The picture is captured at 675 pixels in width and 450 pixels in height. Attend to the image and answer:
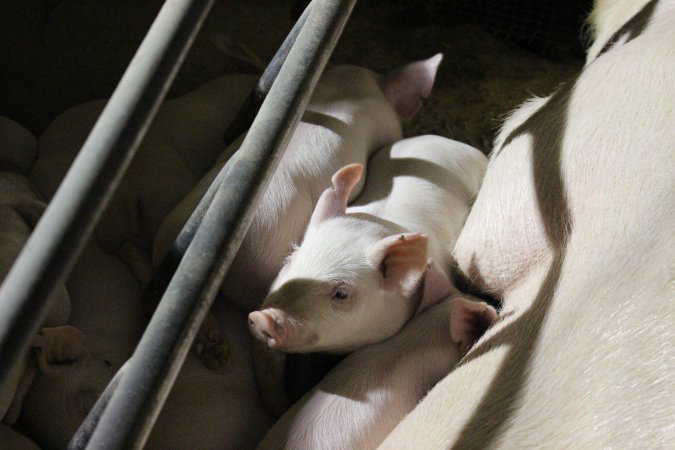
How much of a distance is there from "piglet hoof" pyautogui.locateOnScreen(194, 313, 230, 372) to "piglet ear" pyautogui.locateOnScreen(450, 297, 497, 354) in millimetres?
376

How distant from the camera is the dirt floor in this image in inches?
79.5

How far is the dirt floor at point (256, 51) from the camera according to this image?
2.02 m

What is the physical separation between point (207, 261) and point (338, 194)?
22.4 inches

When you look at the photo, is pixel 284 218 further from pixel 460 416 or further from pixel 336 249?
pixel 460 416

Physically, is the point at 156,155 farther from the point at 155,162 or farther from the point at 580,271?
the point at 580,271

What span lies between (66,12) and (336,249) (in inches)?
49.9

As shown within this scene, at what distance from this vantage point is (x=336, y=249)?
4.16 ft

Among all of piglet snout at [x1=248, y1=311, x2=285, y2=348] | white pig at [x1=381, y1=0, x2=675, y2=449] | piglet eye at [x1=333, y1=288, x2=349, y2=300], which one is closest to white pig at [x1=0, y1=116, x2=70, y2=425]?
piglet snout at [x1=248, y1=311, x2=285, y2=348]

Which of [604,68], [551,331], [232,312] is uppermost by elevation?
[604,68]

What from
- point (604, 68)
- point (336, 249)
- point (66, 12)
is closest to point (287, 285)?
point (336, 249)

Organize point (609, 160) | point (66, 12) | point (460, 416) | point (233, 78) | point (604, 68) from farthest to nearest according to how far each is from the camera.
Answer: point (66, 12), point (233, 78), point (604, 68), point (609, 160), point (460, 416)

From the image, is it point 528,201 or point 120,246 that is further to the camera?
point 120,246

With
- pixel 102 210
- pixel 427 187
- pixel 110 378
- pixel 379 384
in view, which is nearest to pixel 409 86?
pixel 427 187

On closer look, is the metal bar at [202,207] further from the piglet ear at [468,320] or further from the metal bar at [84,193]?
the piglet ear at [468,320]
